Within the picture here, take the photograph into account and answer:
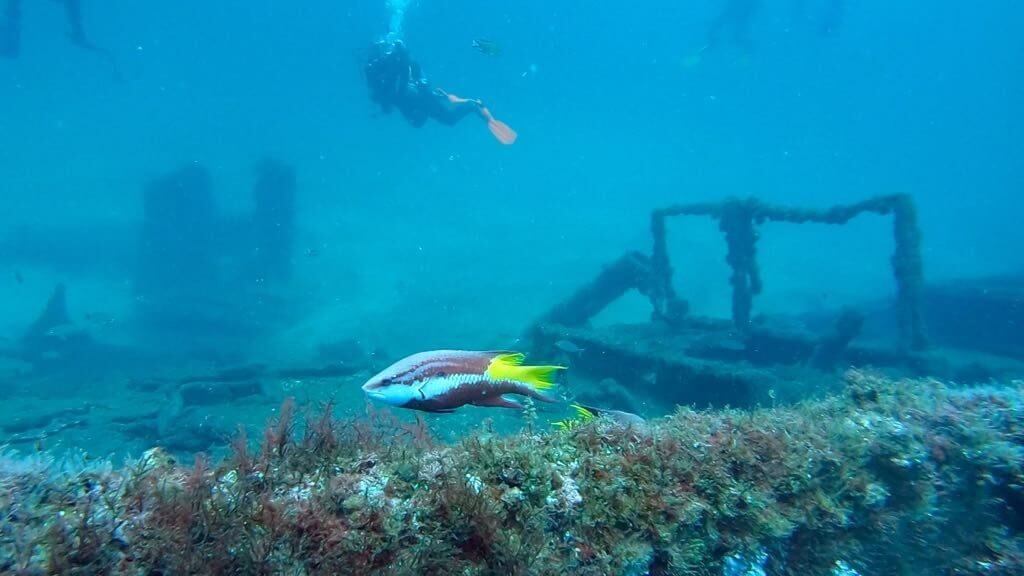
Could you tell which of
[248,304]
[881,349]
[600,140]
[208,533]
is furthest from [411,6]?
[208,533]

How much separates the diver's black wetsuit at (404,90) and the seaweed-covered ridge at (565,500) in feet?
66.9

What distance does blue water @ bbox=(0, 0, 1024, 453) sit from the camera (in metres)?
30.9

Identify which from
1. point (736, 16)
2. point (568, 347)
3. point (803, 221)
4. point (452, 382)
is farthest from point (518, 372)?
point (736, 16)

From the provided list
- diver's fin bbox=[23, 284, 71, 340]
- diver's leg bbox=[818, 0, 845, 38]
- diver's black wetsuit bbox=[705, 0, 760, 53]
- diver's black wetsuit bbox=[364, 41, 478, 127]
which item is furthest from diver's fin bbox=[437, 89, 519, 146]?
diver's leg bbox=[818, 0, 845, 38]

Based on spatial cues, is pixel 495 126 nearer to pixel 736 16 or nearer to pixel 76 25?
pixel 76 25

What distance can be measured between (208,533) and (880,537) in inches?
157

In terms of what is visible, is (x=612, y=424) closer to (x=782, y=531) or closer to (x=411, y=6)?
(x=782, y=531)

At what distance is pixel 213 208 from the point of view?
32.2 m

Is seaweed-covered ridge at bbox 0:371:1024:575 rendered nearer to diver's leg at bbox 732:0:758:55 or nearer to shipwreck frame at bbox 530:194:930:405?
shipwreck frame at bbox 530:194:930:405

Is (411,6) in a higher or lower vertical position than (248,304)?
higher

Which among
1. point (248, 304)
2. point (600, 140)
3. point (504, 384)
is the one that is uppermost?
point (600, 140)

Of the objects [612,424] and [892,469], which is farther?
[892,469]

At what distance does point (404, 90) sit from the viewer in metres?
21.1

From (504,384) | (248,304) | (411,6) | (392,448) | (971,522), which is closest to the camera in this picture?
(504,384)
